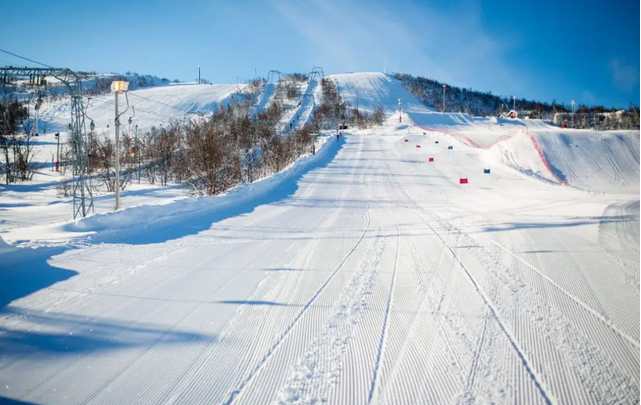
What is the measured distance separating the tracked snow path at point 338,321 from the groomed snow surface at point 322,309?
0.02 meters

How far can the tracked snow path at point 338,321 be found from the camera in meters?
2.54

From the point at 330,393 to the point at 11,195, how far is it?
95.1ft

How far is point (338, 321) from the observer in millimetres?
3521

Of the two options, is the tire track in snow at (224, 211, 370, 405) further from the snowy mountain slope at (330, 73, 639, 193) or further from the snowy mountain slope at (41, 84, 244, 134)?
the snowy mountain slope at (41, 84, 244, 134)

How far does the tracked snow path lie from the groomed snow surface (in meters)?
0.02

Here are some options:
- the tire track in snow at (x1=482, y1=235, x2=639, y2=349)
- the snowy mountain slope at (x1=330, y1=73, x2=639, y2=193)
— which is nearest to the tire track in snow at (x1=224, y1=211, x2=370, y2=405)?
the tire track in snow at (x1=482, y1=235, x2=639, y2=349)

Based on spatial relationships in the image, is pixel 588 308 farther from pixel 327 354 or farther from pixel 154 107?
pixel 154 107

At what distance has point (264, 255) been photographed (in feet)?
19.4

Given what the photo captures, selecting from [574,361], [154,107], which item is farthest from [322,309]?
[154,107]

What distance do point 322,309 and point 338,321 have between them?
327 millimetres

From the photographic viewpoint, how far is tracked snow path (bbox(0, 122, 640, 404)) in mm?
2541

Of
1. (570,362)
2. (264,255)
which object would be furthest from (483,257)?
(264,255)

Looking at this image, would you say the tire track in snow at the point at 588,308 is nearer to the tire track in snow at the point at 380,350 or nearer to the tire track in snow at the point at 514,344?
the tire track in snow at the point at 514,344

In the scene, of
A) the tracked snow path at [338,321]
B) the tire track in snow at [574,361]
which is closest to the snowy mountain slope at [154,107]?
the tracked snow path at [338,321]
